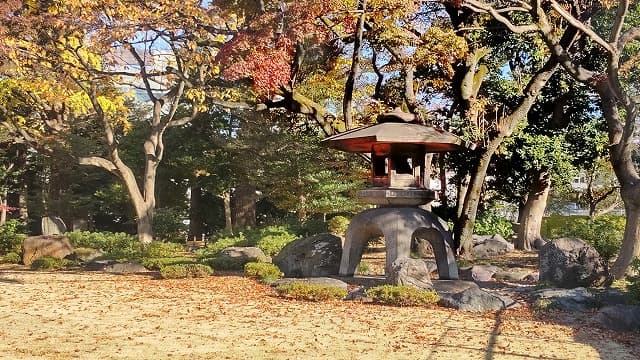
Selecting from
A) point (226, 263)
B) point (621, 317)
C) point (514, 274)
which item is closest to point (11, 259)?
point (226, 263)

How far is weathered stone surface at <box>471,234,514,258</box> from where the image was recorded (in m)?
19.7

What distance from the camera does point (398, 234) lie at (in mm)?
12188

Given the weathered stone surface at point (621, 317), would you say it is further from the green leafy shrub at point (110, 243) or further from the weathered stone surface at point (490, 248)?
the green leafy shrub at point (110, 243)

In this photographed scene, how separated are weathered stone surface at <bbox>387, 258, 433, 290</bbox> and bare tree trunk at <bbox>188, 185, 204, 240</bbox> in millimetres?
21118

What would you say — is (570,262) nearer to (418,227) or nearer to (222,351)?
(418,227)

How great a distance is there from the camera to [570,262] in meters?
11.8

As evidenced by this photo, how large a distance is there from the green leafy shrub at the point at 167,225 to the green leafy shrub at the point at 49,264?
10.1 metres

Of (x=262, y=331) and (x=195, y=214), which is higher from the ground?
(x=195, y=214)

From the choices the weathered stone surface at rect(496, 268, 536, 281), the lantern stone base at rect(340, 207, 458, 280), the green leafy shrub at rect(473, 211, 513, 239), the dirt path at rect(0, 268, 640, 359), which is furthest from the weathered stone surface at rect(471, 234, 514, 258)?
the dirt path at rect(0, 268, 640, 359)

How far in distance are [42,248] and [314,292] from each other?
11.4 meters

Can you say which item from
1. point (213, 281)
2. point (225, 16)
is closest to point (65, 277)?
point (213, 281)

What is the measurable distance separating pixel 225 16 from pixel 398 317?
9065mm

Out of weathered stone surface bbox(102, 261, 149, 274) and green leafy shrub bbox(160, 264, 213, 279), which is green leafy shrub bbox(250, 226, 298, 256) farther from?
green leafy shrub bbox(160, 264, 213, 279)

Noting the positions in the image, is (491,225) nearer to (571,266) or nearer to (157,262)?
(571,266)
